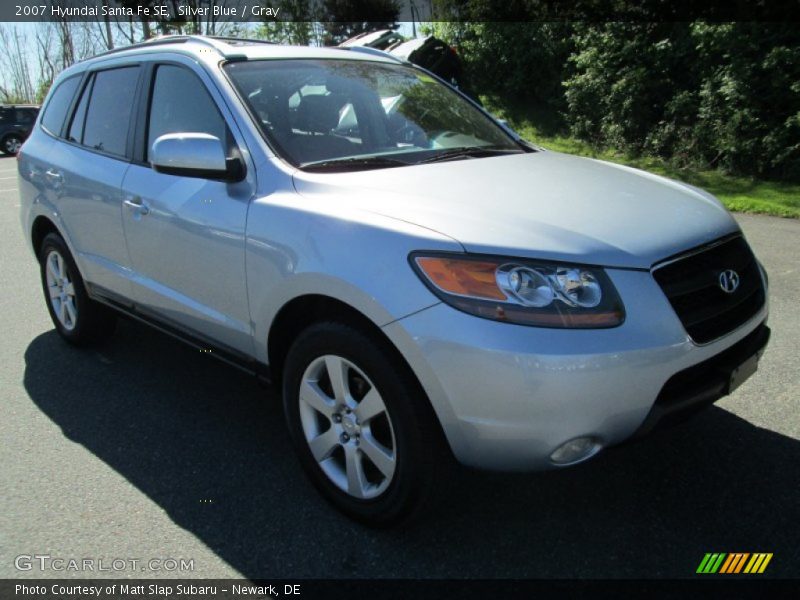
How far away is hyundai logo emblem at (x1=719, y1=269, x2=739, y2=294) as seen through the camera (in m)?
2.58

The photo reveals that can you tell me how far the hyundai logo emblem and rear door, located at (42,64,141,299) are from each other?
2826 mm

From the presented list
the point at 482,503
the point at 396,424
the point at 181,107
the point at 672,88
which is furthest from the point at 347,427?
the point at 672,88

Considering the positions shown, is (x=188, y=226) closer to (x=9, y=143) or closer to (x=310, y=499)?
(x=310, y=499)

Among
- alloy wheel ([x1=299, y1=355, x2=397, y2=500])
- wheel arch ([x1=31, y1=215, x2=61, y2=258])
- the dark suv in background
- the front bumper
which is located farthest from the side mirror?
the dark suv in background

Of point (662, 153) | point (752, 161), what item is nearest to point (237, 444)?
point (752, 161)

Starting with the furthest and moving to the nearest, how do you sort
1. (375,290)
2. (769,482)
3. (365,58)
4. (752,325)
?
1. (365,58)
2. (769,482)
3. (752,325)
4. (375,290)

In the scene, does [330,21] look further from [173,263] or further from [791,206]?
[173,263]

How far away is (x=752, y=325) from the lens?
2.70 metres

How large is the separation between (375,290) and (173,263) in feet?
4.50

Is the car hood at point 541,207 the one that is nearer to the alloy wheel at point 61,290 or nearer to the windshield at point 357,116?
the windshield at point 357,116

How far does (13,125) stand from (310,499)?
24165 millimetres

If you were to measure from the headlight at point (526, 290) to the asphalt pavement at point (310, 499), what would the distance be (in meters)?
0.50

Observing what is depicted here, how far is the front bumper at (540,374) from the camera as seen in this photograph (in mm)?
2191

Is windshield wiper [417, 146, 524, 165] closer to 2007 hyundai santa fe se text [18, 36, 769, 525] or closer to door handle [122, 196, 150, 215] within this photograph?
2007 hyundai santa fe se text [18, 36, 769, 525]
